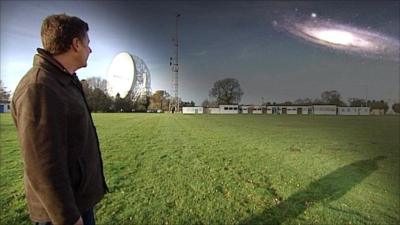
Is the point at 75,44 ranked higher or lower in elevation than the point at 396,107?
higher

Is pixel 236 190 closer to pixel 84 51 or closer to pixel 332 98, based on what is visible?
pixel 84 51

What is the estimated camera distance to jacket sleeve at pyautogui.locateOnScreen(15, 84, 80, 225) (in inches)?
74.5

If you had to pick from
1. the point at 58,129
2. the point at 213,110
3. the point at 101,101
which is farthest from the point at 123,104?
the point at 58,129

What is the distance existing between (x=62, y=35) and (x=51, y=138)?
0.68 m

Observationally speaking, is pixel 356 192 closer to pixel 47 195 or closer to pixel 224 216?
pixel 224 216

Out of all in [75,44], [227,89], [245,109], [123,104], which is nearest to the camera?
[75,44]

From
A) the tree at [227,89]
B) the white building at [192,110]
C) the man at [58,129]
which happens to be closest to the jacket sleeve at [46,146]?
the man at [58,129]

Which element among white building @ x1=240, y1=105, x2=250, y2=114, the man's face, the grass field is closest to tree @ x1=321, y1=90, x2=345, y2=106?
white building @ x1=240, y1=105, x2=250, y2=114

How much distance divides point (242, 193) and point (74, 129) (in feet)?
16.6

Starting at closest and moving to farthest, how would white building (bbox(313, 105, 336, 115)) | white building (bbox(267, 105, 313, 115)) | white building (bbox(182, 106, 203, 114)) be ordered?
1. white building (bbox(313, 105, 336, 115))
2. white building (bbox(267, 105, 313, 115))
3. white building (bbox(182, 106, 203, 114))

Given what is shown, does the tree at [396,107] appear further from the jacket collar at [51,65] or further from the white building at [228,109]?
the jacket collar at [51,65]

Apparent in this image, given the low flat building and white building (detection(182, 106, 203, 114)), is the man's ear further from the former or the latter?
white building (detection(182, 106, 203, 114))

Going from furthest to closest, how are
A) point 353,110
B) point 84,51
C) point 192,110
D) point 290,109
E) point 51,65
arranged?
1. point 192,110
2. point 290,109
3. point 353,110
4. point 84,51
5. point 51,65

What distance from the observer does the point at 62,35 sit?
2129 mm
